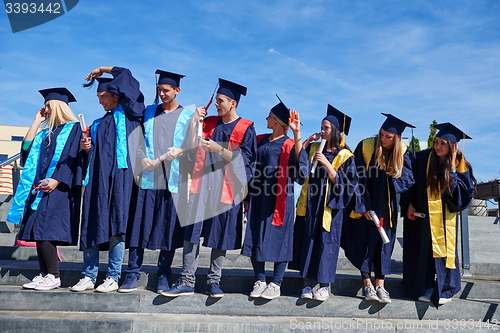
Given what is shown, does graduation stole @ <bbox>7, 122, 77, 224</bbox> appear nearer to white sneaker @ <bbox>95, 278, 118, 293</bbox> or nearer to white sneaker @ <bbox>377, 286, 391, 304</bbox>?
white sneaker @ <bbox>95, 278, 118, 293</bbox>

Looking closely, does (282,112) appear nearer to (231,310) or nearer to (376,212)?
(376,212)

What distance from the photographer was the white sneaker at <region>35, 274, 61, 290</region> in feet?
12.4

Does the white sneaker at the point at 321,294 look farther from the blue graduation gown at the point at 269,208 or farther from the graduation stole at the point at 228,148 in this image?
the graduation stole at the point at 228,148

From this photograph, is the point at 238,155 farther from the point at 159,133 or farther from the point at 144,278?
the point at 144,278

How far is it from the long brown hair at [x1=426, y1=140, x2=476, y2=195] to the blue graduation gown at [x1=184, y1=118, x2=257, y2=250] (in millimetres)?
1822

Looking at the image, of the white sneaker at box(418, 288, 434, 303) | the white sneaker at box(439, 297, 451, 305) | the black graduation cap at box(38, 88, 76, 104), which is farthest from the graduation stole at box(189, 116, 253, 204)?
the white sneaker at box(439, 297, 451, 305)

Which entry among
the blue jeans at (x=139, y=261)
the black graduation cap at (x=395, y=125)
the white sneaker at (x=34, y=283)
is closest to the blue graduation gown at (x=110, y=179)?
the blue jeans at (x=139, y=261)

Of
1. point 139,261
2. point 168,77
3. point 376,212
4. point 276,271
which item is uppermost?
point 168,77

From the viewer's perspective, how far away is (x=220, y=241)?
382 cm

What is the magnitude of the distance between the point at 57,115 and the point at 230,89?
1.74 meters

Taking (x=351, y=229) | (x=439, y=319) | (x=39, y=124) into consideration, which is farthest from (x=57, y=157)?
(x=439, y=319)

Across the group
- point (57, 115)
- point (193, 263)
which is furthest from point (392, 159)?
point (57, 115)

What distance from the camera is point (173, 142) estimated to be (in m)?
4.00

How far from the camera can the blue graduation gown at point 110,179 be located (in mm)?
3799
